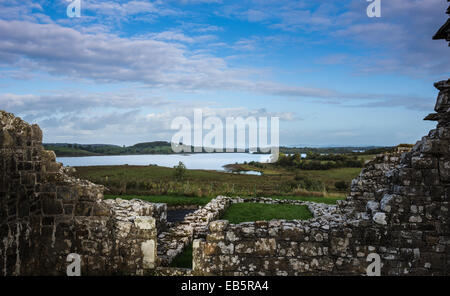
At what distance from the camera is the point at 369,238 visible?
204 inches

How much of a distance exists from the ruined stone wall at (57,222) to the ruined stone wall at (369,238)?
1.37 metres

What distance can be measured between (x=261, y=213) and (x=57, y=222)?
28.2 feet

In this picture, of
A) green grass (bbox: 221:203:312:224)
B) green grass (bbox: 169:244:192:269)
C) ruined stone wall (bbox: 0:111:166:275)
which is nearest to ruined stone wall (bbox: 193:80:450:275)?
ruined stone wall (bbox: 0:111:166:275)

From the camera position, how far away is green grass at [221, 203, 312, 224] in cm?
1191

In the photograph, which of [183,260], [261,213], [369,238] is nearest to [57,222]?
[183,260]

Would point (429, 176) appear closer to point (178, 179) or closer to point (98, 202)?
point (98, 202)

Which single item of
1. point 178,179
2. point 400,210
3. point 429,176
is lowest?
point 178,179

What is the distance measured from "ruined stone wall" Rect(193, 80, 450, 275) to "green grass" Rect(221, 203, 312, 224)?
598 cm

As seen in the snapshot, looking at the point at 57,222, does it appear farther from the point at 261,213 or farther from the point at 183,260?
the point at 261,213

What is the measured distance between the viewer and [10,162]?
5.43 meters

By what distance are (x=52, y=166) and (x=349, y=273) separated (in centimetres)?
613

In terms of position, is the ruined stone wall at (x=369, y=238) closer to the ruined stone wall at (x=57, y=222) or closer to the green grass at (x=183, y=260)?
the ruined stone wall at (x=57, y=222)
